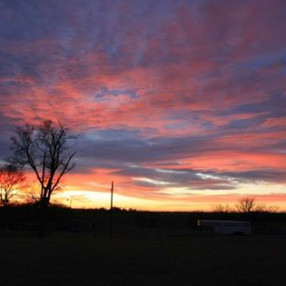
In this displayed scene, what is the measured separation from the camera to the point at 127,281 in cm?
2031

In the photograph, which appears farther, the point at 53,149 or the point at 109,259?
the point at 53,149

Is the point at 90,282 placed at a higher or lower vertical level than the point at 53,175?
lower

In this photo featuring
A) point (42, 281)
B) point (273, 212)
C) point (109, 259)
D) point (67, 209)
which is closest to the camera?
point (42, 281)

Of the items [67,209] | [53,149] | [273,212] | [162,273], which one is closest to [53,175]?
[53,149]

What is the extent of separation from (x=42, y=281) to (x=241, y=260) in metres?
13.8

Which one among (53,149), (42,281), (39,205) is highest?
(53,149)

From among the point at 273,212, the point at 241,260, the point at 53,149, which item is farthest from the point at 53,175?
the point at 273,212

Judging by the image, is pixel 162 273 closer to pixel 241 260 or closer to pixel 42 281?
pixel 42 281

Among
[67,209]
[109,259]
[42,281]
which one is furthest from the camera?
[67,209]

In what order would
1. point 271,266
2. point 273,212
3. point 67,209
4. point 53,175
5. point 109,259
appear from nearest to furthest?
point 271,266, point 109,259, point 53,175, point 67,209, point 273,212

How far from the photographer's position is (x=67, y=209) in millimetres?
104625

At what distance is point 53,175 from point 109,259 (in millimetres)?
42130

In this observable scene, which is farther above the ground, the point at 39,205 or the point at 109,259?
the point at 39,205

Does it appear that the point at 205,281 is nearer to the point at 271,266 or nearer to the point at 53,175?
the point at 271,266
